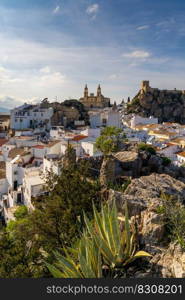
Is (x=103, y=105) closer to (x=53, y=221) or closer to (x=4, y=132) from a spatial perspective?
(x=4, y=132)

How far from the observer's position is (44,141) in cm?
2944

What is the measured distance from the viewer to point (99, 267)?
4.35 meters

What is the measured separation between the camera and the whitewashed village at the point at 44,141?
17936mm

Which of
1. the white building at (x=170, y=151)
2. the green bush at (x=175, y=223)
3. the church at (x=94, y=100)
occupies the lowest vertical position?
the white building at (x=170, y=151)

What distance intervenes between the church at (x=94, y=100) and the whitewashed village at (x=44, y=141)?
3142 millimetres

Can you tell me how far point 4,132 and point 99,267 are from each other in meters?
38.8

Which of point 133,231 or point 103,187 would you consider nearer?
point 133,231

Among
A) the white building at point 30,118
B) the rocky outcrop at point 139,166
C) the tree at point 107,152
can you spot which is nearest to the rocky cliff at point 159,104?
the white building at point 30,118

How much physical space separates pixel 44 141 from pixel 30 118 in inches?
541

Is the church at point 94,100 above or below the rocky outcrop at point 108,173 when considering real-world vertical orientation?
above

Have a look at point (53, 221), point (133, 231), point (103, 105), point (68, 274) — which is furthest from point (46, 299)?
point (103, 105)

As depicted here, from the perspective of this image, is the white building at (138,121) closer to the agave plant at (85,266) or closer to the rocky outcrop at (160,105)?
the rocky outcrop at (160,105)

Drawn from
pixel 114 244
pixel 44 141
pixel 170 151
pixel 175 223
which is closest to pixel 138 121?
pixel 170 151

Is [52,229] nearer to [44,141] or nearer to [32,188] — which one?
[32,188]
